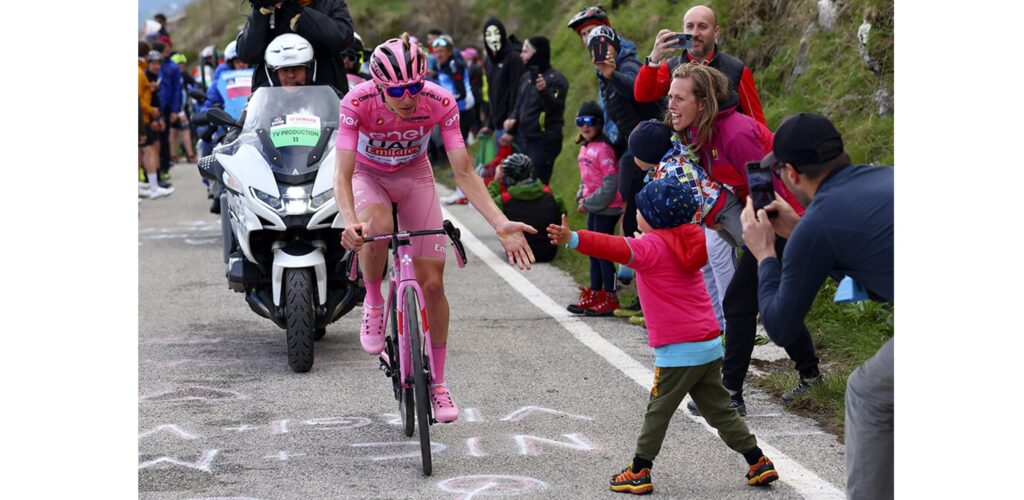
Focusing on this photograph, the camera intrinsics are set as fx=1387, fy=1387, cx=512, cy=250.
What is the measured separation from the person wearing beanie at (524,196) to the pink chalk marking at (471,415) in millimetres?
4838

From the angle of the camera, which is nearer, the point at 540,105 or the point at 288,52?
the point at 288,52

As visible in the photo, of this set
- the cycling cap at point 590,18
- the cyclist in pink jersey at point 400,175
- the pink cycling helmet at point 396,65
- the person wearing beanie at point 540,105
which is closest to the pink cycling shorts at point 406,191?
the cyclist in pink jersey at point 400,175

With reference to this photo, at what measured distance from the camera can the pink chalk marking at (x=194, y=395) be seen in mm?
7406

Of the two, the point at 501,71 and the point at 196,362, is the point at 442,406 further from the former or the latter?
the point at 501,71

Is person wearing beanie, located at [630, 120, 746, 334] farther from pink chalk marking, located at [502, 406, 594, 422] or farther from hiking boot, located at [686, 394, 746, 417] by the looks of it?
pink chalk marking, located at [502, 406, 594, 422]

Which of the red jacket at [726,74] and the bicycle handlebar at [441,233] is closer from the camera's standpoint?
the bicycle handlebar at [441,233]

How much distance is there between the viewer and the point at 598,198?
9992mm

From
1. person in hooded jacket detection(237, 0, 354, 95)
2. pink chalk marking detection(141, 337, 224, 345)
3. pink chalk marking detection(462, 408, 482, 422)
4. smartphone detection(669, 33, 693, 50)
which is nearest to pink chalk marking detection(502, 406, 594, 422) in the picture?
pink chalk marking detection(462, 408, 482, 422)

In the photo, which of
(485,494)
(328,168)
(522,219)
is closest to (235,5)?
(522,219)

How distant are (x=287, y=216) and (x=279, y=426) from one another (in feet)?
5.54

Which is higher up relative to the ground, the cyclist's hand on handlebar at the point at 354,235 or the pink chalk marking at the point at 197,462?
the cyclist's hand on handlebar at the point at 354,235

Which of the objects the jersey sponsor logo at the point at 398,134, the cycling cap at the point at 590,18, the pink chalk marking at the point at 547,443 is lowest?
the pink chalk marking at the point at 547,443

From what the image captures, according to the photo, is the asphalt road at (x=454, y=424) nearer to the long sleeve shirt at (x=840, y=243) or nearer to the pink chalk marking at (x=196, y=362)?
the pink chalk marking at (x=196, y=362)

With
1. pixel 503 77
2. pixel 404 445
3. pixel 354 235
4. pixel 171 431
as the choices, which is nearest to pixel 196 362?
pixel 171 431
